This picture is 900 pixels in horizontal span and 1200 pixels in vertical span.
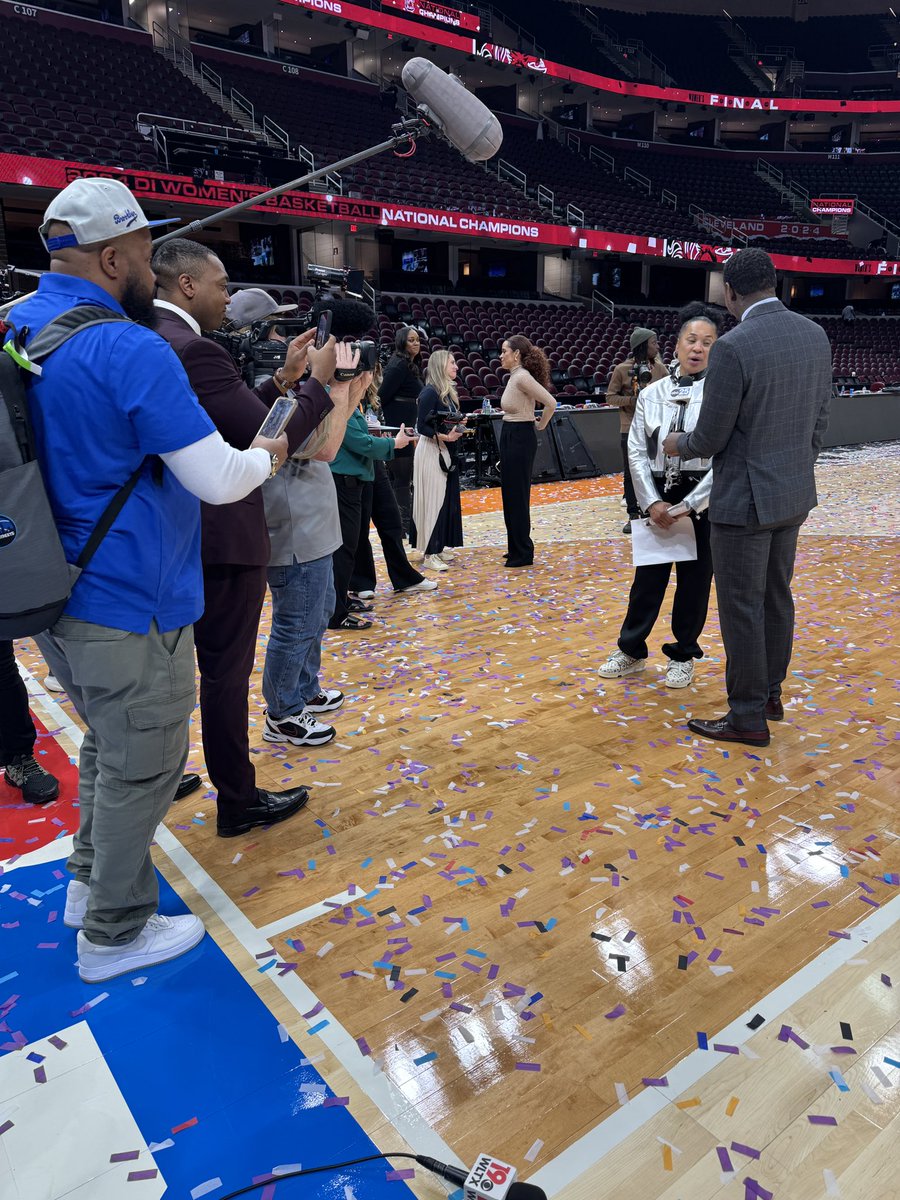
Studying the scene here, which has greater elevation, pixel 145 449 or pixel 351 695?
pixel 145 449

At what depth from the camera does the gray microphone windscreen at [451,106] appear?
92.1 inches

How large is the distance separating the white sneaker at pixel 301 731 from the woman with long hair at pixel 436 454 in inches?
95.9

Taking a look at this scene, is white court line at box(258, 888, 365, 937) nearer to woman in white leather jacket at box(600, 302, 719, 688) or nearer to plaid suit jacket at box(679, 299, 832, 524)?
plaid suit jacket at box(679, 299, 832, 524)

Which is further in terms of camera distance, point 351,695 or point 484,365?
point 484,365

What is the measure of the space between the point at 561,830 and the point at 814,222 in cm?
2640

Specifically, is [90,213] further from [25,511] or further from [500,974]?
[500,974]

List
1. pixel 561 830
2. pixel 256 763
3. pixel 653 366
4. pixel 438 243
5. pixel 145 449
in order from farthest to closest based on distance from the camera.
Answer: pixel 438 243 < pixel 653 366 < pixel 256 763 < pixel 561 830 < pixel 145 449

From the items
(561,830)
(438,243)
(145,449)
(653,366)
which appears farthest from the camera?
(438,243)

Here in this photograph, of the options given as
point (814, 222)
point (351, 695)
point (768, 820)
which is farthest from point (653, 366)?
point (814, 222)

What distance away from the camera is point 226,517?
1944 mm

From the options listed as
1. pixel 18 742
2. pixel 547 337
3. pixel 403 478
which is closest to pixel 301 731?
pixel 18 742

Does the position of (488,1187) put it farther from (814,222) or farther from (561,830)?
(814,222)

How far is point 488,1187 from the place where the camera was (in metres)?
1.14

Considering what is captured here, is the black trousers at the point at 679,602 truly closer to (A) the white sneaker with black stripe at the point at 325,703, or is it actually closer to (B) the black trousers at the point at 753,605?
(B) the black trousers at the point at 753,605
